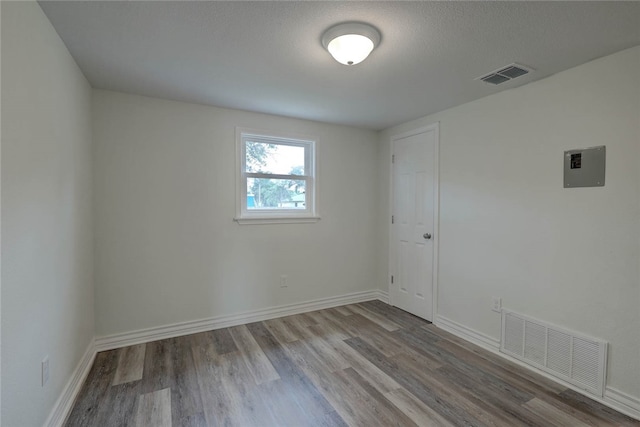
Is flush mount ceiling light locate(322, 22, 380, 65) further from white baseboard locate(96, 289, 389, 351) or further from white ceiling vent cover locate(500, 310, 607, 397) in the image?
white baseboard locate(96, 289, 389, 351)

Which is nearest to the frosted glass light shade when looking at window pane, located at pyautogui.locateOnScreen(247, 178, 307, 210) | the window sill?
window pane, located at pyautogui.locateOnScreen(247, 178, 307, 210)

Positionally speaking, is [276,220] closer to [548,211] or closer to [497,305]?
[497,305]

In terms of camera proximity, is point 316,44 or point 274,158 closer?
point 316,44

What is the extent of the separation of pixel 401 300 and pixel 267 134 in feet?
8.50

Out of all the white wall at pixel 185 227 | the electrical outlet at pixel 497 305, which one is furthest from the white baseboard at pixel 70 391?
the electrical outlet at pixel 497 305

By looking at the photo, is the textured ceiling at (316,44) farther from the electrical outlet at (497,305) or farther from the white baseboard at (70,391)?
the white baseboard at (70,391)

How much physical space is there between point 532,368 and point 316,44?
9.58 feet

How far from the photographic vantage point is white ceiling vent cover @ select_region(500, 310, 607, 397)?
1.99 meters

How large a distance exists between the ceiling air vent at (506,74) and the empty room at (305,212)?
2cm

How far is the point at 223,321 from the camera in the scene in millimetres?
3092

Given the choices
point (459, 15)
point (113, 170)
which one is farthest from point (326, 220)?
point (459, 15)

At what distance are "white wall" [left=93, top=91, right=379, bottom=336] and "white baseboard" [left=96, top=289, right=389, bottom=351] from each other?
59 mm

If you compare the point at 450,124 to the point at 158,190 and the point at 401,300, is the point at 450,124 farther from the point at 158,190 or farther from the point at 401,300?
the point at 158,190

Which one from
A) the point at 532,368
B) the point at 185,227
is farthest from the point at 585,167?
the point at 185,227
